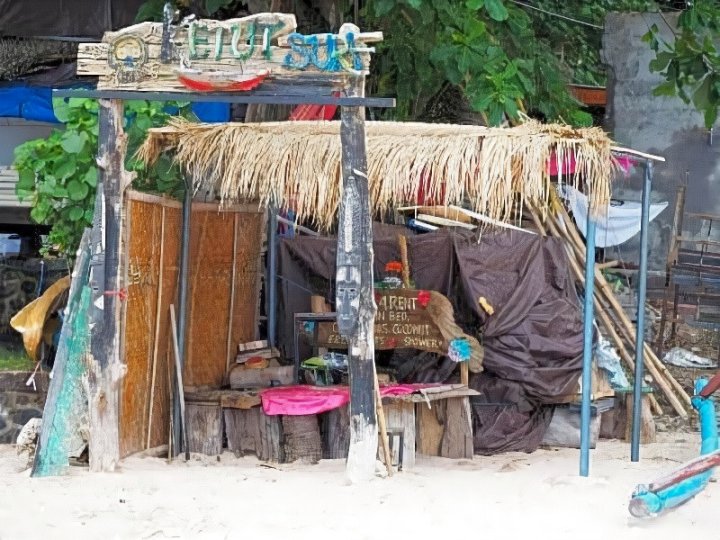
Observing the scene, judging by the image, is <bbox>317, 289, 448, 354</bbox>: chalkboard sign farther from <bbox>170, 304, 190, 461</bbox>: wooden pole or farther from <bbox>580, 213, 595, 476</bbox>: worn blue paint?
<bbox>580, 213, 595, 476</bbox>: worn blue paint

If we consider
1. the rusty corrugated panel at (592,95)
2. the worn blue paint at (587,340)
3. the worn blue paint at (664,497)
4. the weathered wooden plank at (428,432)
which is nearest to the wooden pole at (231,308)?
the weathered wooden plank at (428,432)

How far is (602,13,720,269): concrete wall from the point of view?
13.1m

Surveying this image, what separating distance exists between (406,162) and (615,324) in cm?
401

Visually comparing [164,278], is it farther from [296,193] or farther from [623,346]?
[623,346]

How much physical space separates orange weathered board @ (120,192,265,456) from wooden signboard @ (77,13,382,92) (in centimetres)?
86

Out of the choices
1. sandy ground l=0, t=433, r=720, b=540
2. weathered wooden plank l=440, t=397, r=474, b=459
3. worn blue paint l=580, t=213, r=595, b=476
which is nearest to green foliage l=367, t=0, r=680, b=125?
worn blue paint l=580, t=213, r=595, b=476

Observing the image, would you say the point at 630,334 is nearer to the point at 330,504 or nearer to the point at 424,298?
the point at 424,298

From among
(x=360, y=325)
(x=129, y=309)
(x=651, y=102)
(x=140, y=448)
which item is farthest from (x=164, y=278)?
(x=651, y=102)

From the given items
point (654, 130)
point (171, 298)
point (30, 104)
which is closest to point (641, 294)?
point (171, 298)

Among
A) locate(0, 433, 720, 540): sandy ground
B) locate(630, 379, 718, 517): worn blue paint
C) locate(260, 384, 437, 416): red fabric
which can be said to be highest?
locate(260, 384, 437, 416): red fabric

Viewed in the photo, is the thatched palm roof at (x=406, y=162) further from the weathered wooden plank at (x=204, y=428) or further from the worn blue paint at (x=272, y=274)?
the worn blue paint at (x=272, y=274)

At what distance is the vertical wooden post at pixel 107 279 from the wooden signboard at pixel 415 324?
219 centimetres

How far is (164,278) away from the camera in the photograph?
8664 mm

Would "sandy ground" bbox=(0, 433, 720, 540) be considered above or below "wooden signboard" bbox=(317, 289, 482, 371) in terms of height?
below
